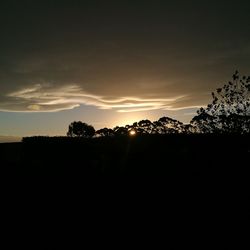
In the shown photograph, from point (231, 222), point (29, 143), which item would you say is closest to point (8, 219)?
point (231, 222)

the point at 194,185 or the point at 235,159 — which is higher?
the point at 235,159

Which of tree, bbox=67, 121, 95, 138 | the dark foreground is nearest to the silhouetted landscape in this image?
the dark foreground

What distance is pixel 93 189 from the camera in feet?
53.5

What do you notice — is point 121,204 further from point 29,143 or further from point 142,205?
point 29,143

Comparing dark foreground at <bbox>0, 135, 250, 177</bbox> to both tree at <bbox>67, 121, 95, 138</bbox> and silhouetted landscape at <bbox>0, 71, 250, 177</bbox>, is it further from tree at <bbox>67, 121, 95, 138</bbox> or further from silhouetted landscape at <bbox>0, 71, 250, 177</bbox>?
tree at <bbox>67, 121, 95, 138</bbox>

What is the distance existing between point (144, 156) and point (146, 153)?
0.68 feet

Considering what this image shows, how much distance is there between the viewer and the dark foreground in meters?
15.4

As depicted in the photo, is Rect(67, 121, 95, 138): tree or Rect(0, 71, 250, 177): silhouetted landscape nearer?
Rect(0, 71, 250, 177): silhouetted landscape

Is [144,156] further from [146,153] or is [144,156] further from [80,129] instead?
[80,129]

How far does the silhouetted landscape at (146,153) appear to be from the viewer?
611 inches

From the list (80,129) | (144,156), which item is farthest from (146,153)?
(80,129)

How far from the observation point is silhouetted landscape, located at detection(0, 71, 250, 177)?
15508mm

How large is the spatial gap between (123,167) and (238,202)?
6.92 meters

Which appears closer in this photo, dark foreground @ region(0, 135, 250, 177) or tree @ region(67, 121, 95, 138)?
dark foreground @ region(0, 135, 250, 177)
